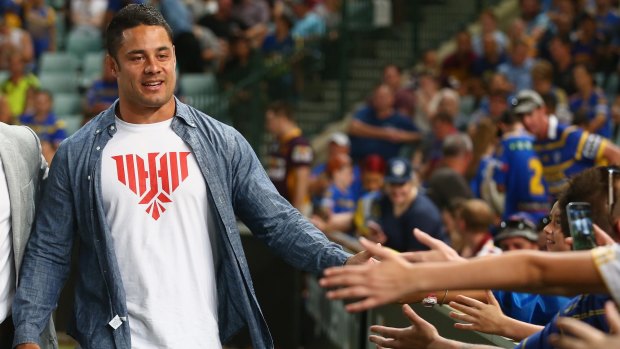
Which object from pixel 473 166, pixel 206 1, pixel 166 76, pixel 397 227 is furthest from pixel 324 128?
pixel 166 76

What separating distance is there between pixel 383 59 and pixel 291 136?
17.0 feet

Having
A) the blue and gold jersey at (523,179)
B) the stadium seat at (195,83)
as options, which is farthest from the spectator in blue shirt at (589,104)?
the stadium seat at (195,83)

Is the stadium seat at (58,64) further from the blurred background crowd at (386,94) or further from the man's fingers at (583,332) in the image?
the man's fingers at (583,332)

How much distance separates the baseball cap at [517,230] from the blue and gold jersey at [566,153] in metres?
1.79

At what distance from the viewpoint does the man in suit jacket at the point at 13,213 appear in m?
4.98

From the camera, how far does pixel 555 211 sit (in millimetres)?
4410

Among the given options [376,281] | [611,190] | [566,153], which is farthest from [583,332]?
[566,153]

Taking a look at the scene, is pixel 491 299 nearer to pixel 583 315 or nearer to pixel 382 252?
pixel 583 315

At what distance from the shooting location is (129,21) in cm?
482

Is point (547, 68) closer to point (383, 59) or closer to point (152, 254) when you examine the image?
point (383, 59)

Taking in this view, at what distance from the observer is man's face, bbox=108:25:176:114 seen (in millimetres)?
4777

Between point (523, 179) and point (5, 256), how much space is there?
5.83 metres

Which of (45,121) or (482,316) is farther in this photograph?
(45,121)

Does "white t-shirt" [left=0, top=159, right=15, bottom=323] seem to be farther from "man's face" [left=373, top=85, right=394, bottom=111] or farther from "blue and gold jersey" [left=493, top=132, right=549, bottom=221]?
"man's face" [left=373, top=85, right=394, bottom=111]
